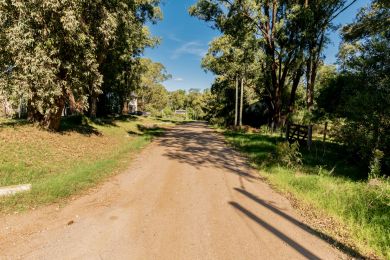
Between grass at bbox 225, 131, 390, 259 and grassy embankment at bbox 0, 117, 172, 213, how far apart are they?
279 inches

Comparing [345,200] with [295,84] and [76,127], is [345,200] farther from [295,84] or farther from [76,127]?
[295,84]

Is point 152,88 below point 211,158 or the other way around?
the other way around

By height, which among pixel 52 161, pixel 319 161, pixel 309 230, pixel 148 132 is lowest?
pixel 309 230

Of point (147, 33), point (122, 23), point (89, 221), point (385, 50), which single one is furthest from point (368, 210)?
point (147, 33)

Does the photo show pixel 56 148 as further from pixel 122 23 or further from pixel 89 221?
pixel 122 23

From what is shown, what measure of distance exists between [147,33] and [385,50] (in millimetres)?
25024

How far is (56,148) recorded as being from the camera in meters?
A: 14.6

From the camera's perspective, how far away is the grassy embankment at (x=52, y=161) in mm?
8484

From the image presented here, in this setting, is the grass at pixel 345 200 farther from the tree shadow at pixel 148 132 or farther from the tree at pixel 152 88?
the tree at pixel 152 88

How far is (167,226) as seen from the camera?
6.57m

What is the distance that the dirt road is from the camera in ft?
18.0

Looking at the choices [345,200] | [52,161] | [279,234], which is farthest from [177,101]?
[279,234]

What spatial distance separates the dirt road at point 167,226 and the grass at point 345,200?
75 centimetres

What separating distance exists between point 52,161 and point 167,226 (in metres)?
8.58
